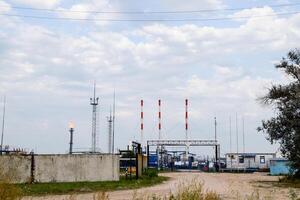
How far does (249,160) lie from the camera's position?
75.1m

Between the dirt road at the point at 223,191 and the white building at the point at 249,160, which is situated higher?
the white building at the point at 249,160

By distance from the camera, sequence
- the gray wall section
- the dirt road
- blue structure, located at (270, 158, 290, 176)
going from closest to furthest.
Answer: the dirt road
the gray wall section
blue structure, located at (270, 158, 290, 176)

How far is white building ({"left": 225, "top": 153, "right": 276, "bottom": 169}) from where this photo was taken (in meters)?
74.8

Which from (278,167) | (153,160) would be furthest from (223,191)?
(153,160)

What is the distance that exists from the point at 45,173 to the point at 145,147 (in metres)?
42.9

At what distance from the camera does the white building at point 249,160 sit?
74812mm

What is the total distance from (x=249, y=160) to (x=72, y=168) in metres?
48.1

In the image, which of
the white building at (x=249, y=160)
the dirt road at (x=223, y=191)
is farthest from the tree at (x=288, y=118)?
the white building at (x=249, y=160)

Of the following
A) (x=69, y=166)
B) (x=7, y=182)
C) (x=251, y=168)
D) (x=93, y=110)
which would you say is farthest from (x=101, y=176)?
(x=251, y=168)

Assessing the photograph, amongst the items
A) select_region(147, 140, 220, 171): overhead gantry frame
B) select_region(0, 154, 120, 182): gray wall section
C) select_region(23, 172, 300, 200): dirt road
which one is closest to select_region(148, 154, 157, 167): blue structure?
select_region(147, 140, 220, 171): overhead gantry frame

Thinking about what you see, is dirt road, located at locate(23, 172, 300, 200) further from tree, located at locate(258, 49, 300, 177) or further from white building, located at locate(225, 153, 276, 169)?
white building, located at locate(225, 153, 276, 169)

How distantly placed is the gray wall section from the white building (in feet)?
149

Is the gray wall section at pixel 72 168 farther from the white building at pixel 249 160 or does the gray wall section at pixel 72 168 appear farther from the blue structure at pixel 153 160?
the white building at pixel 249 160

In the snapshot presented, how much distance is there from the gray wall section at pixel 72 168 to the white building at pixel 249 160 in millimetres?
45287
